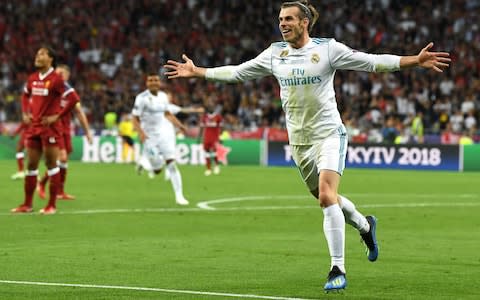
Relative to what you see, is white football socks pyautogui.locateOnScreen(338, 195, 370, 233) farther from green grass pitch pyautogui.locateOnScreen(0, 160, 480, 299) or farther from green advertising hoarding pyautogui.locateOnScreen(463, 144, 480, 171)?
green advertising hoarding pyautogui.locateOnScreen(463, 144, 480, 171)

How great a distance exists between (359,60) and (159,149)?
1250cm

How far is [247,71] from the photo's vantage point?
34.8ft

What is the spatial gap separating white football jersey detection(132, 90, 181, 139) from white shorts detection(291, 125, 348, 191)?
11.6m

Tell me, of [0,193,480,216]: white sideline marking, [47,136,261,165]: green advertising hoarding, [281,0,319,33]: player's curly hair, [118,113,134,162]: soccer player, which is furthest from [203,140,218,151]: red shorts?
[281,0,319,33]: player's curly hair

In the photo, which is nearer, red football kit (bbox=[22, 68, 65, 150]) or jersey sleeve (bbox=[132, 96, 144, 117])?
red football kit (bbox=[22, 68, 65, 150])

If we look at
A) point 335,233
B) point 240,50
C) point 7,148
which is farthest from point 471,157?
point 335,233

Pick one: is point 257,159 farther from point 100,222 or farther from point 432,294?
point 432,294

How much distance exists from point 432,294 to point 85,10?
44245 millimetres

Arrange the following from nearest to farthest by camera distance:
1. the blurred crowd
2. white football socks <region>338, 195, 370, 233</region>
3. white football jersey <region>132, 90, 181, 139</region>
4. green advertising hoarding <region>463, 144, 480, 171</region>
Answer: white football socks <region>338, 195, 370, 233</region> < white football jersey <region>132, 90, 181, 139</region> < green advertising hoarding <region>463, 144, 480, 171</region> < the blurred crowd

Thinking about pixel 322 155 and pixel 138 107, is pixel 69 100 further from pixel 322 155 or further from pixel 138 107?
pixel 322 155

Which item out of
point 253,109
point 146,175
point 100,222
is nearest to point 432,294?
point 100,222

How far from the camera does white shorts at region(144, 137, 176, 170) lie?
71.7 ft

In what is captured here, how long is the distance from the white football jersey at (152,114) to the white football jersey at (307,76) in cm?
1170

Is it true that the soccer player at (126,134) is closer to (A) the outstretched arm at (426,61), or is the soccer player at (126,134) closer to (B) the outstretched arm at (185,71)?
(B) the outstretched arm at (185,71)
